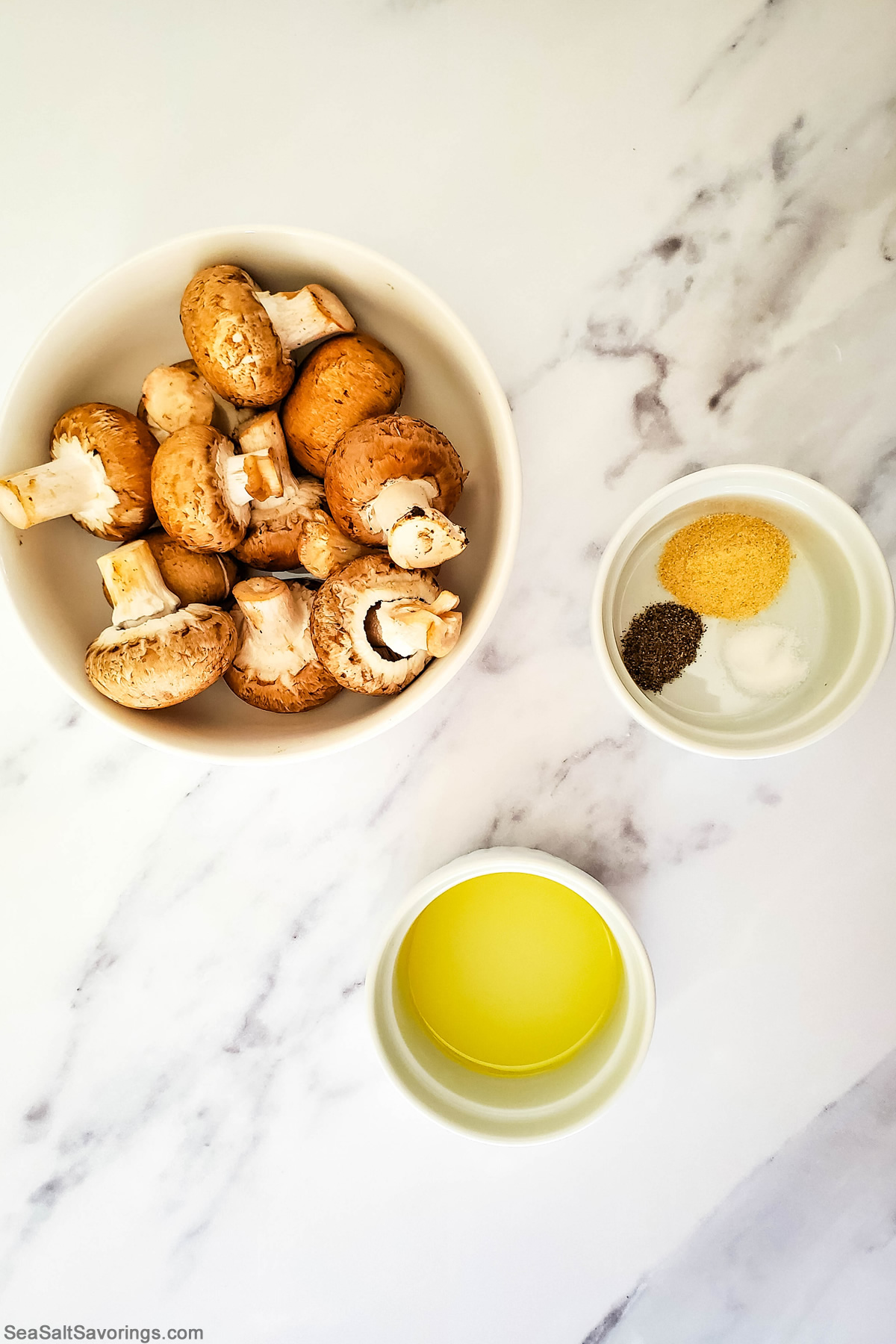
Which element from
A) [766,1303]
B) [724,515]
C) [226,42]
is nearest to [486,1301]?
[766,1303]

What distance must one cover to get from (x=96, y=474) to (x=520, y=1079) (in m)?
0.77

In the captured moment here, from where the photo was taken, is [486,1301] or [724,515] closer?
[724,515]

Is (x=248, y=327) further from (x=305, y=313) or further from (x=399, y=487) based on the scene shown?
(x=399, y=487)

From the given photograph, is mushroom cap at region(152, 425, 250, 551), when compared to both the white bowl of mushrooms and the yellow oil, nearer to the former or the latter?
the white bowl of mushrooms

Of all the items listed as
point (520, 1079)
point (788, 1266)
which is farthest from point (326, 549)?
point (788, 1266)

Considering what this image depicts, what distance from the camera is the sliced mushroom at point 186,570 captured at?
0.72 m

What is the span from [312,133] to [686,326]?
1.49 feet

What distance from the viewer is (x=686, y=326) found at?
2.88 feet

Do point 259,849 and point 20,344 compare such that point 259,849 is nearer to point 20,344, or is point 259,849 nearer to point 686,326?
point 20,344

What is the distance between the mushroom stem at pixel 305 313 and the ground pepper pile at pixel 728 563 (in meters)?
0.41

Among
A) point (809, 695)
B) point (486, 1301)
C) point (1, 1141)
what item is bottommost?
point (1, 1141)

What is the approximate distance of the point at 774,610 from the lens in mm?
873

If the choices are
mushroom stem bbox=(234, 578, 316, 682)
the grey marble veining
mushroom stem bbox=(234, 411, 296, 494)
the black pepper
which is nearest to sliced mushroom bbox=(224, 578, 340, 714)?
mushroom stem bbox=(234, 578, 316, 682)

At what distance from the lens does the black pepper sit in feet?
2.78
